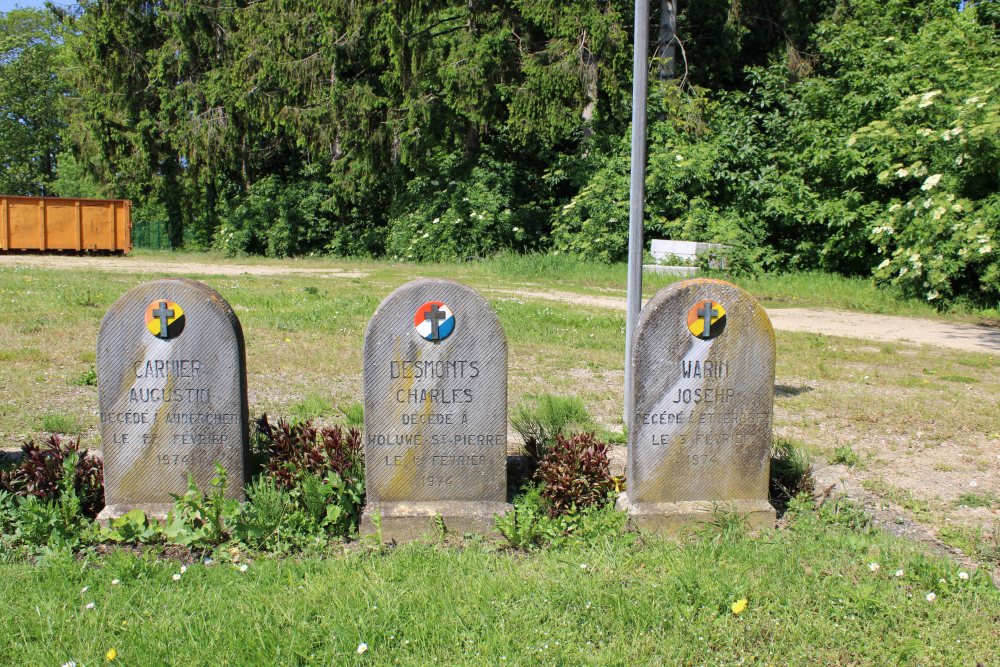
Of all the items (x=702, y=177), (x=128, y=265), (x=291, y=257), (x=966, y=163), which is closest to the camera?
(x=966, y=163)

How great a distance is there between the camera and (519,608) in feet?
11.7

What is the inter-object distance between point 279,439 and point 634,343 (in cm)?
199

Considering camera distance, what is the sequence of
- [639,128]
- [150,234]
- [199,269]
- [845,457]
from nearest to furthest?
[639,128] < [845,457] < [199,269] < [150,234]

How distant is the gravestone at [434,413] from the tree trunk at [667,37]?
61.3 ft

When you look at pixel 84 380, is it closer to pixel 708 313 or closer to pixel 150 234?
pixel 708 313

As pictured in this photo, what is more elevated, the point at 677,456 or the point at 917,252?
the point at 917,252

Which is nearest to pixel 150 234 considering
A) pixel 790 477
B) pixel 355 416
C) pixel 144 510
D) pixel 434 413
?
pixel 355 416

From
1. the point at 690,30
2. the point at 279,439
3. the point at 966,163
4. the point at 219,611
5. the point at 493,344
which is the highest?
the point at 690,30

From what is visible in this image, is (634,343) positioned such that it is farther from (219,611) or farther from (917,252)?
(917,252)

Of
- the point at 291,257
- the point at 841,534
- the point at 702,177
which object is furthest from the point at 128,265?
the point at 841,534

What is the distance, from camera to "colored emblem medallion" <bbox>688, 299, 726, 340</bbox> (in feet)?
14.4

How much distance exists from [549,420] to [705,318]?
1830mm

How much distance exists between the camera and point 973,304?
1380 cm

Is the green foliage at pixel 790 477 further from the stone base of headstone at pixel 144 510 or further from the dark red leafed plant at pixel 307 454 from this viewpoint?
the stone base of headstone at pixel 144 510
